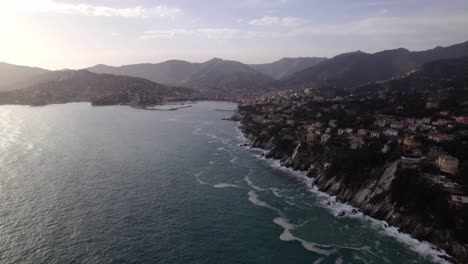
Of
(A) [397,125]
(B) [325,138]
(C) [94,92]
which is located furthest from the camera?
(C) [94,92]

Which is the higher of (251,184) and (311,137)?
(311,137)

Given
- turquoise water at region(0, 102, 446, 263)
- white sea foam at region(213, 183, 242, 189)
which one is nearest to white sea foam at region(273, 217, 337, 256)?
turquoise water at region(0, 102, 446, 263)

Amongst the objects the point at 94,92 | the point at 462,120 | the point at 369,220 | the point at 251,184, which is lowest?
the point at 369,220

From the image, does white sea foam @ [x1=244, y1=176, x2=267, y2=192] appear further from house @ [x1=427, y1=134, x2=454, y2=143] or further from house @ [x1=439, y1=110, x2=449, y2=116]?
house @ [x1=439, y1=110, x2=449, y2=116]

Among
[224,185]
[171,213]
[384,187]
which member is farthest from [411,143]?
[171,213]

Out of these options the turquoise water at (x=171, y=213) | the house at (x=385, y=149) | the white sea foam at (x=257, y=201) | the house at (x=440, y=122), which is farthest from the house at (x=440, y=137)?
the white sea foam at (x=257, y=201)

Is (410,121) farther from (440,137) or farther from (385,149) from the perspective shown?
(385,149)
